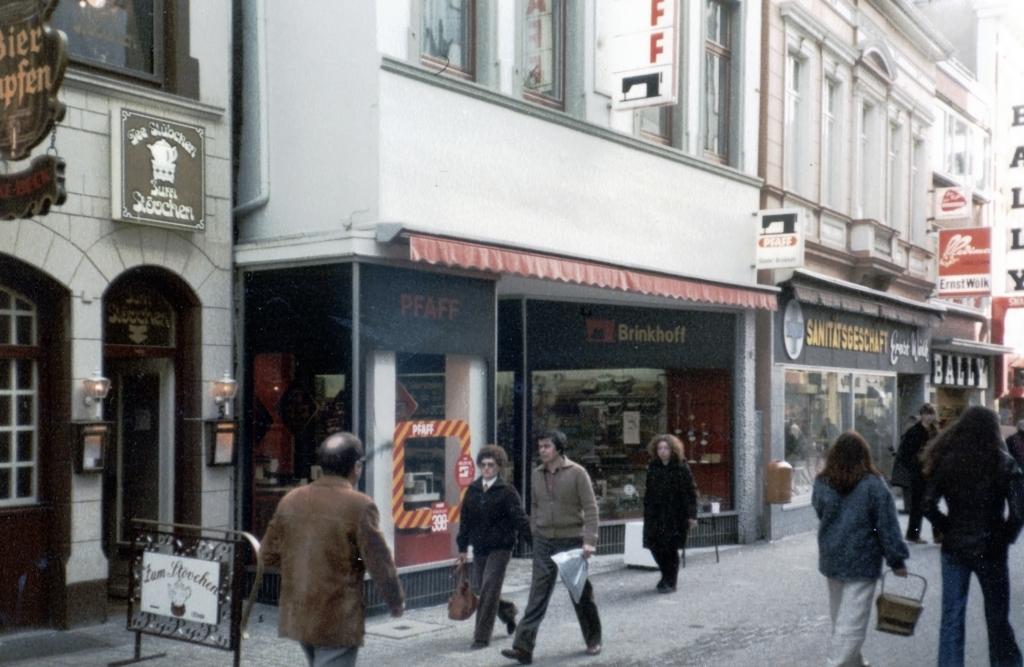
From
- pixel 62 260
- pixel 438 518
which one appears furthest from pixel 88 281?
pixel 438 518

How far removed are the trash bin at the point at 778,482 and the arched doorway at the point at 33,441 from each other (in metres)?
9.97

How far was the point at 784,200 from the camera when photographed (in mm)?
18078

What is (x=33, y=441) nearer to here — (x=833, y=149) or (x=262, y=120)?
(x=262, y=120)

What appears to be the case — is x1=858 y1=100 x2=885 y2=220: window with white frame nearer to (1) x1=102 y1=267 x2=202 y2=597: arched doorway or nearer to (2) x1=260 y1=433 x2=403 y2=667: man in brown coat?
(1) x1=102 y1=267 x2=202 y2=597: arched doorway

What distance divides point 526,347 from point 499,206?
261cm

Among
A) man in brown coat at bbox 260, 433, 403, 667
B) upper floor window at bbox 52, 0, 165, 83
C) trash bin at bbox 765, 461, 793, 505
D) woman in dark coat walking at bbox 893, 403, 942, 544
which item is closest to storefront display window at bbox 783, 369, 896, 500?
trash bin at bbox 765, 461, 793, 505

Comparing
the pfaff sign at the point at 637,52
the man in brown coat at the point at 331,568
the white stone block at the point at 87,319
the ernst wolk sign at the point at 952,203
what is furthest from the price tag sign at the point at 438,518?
the ernst wolk sign at the point at 952,203

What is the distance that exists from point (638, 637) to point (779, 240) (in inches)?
325

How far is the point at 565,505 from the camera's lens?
935 cm

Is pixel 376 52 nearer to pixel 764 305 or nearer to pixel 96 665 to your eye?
pixel 96 665

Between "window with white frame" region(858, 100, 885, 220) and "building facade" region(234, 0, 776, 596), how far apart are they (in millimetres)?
7179

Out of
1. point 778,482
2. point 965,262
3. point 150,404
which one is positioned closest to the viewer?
point 150,404

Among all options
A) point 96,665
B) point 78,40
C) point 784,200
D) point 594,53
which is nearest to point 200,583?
point 96,665

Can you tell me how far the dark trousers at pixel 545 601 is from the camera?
893 centimetres
